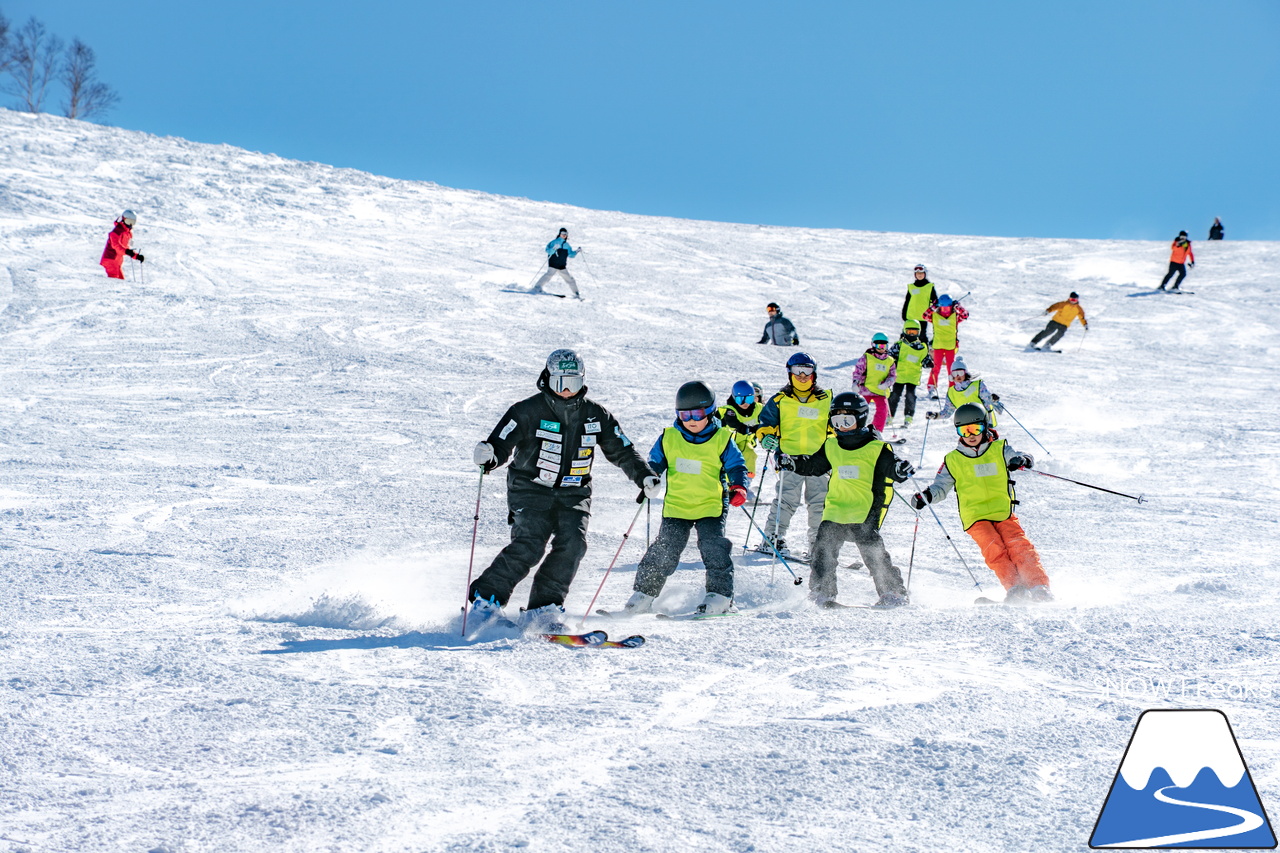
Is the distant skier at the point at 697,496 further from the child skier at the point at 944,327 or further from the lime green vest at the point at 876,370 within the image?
the child skier at the point at 944,327

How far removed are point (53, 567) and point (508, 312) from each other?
1285cm

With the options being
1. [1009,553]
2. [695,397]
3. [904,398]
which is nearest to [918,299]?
[904,398]

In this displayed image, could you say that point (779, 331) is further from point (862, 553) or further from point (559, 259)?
point (862, 553)

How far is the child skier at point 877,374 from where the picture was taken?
11766 mm

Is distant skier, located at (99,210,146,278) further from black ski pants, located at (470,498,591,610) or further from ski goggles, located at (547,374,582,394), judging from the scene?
black ski pants, located at (470,498,591,610)

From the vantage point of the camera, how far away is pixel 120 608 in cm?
511

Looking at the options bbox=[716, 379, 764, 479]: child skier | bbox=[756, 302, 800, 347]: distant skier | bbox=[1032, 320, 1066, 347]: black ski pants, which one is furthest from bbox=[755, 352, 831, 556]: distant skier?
bbox=[1032, 320, 1066, 347]: black ski pants

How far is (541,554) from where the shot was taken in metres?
5.70

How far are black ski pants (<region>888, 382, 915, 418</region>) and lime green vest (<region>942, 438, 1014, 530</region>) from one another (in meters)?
6.56

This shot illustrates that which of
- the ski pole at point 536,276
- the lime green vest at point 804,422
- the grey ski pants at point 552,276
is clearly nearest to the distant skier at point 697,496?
the lime green vest at point 804,422

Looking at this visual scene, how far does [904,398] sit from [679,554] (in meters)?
8.68

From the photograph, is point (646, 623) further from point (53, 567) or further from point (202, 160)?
point (202, 160)

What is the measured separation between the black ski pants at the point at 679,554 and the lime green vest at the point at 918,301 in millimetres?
10934

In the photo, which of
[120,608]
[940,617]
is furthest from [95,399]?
[940,617]
